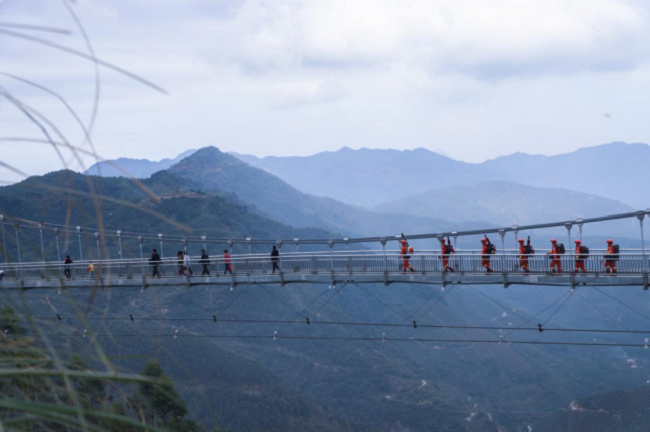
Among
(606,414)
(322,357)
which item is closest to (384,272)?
(606,414)

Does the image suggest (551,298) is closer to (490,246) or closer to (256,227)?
(256,227)

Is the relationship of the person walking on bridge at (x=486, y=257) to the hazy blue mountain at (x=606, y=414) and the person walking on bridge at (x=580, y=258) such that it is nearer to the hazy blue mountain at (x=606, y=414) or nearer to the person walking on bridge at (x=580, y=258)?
the person walking on bridge at (x=580, y=258)

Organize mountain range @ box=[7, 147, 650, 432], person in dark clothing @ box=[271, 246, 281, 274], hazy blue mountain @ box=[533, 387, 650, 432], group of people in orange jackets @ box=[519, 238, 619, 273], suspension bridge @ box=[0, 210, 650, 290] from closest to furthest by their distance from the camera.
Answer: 1. group of people in orange jackets @ box=[519, 238, 619, 273]
2. suspension bridge @ box=[0, 210, 650, 290]
3. person in dark clothing @ box=[271, 246, 281, 274]
4. hazy blue mountain @ box=[533, 387, 650, 432]
5. mountain range @ box=[7, 147, 650, 432]

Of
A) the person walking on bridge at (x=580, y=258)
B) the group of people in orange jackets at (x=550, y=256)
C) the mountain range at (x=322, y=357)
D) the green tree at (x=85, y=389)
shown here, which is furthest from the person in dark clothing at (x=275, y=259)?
the green tree at (x=85, y=389)

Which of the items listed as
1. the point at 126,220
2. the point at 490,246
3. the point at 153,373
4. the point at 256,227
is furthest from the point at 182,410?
the point at 256,227

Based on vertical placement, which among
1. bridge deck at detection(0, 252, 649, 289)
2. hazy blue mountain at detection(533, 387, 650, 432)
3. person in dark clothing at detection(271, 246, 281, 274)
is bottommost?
hazy blue mountain at detection(533, 387, 650, 432)

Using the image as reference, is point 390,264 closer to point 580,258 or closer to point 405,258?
point 405,258

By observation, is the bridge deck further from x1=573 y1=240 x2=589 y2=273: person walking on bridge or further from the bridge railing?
x1=573 y1=240 x2=589 y2=273: person walking on bridge

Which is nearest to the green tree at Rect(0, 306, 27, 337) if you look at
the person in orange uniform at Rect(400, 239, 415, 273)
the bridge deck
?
the bridge deck
